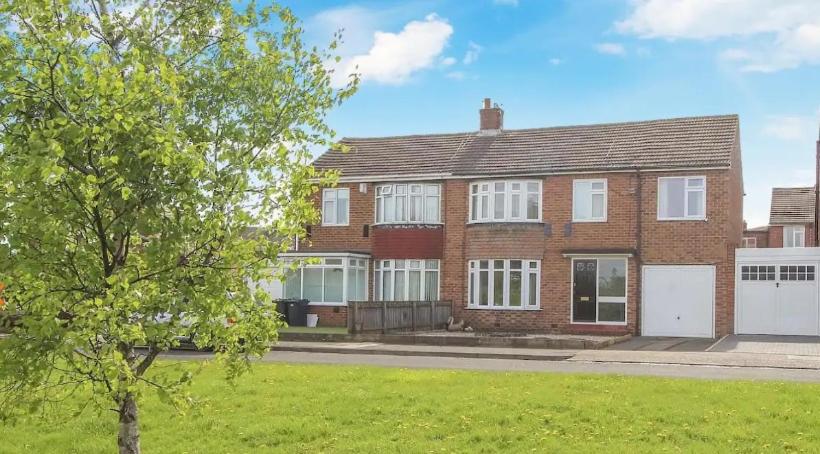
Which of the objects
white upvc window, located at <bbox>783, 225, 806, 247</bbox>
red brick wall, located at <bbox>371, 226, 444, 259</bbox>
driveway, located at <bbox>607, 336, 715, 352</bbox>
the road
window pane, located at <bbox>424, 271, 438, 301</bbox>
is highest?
white upvc window, located at <bbox>783, 225, 806, 247</bbox>

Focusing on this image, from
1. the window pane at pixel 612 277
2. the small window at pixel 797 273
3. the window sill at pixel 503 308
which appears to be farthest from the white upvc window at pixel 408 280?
the small window at pixel 797 273

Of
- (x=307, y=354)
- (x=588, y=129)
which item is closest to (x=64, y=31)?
(x=307, y=354)

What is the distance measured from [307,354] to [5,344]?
15.5m

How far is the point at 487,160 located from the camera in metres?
30.4

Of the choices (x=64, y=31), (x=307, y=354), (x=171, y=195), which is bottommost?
(x=307, y=354)

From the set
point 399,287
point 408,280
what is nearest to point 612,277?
point 408,280

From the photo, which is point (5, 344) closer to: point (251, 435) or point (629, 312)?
point (251, 435)

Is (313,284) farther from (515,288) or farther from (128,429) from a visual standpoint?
(128,429)

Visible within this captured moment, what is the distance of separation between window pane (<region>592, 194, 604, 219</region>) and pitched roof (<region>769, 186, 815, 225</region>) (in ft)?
106

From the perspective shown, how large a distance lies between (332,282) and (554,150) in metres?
8.98

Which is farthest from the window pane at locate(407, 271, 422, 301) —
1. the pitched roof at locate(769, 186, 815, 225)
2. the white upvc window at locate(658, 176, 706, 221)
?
the pitched roof at locate(769, 186, 815, 225)

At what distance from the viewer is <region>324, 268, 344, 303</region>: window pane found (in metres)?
30.9

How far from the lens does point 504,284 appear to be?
28922 millimetres

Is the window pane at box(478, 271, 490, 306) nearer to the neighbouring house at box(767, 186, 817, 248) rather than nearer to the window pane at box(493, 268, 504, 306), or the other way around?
the window pane at box(493, 268, 504, 306)
